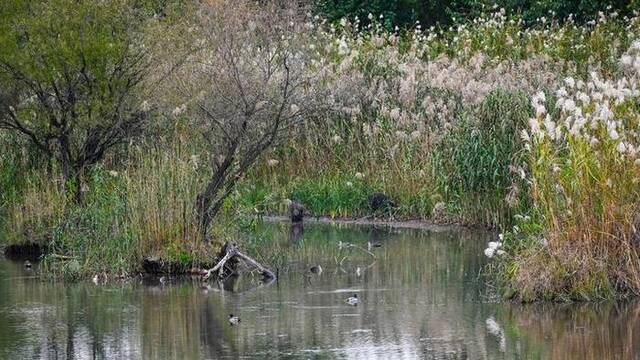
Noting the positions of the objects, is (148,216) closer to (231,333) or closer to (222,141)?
(222,141)

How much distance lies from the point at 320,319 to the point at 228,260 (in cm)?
326

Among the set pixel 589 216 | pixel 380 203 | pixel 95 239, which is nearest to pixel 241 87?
pixel 95 239

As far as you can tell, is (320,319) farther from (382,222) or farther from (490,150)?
(382,222)

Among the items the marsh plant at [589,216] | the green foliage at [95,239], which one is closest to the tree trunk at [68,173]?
the green foliage at [95,239]

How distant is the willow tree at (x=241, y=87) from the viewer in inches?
657

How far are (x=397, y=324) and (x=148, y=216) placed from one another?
4.27 meters

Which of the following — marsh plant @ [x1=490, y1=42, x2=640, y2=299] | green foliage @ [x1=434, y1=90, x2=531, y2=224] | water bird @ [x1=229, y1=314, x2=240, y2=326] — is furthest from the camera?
green foliage @ [x1=434, y1=90, x2=531, y2=224]

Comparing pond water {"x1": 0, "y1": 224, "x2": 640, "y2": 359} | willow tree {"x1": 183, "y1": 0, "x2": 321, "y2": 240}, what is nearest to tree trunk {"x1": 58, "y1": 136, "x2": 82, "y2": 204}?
pond water {"x1": 0, "y1": 224, "x2": 640, "y2": 359}

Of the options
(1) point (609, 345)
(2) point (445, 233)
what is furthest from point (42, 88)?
(1) point (609, 345)

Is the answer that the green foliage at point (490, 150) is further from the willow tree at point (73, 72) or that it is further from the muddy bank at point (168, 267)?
the muddy bank at point (168, 267)

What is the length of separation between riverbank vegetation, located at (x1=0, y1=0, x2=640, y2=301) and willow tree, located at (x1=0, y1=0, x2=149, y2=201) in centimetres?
3

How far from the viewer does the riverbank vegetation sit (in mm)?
14344

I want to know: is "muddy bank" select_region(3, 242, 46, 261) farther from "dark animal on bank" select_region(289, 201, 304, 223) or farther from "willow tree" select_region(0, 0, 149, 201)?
"dark animal on bank" select_region(289, 201, 304, 223)

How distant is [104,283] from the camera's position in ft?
53.6
